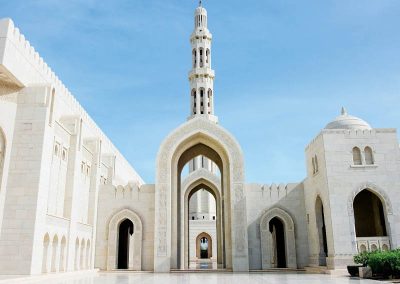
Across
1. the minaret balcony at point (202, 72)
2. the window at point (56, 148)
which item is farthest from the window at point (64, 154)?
the minaret balcony at point (202, 72)

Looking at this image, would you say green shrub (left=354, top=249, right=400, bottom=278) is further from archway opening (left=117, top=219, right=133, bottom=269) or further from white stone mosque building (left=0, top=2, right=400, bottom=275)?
archway opening (left=117, top=219, right=133, bottom=269)

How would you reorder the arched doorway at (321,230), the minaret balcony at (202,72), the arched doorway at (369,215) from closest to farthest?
the arched doorway at (321,230) < the arched doorway at (369,215) < the minaret balcony at (202,72)

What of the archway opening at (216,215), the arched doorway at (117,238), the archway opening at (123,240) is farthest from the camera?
the archway opening at (123,240)

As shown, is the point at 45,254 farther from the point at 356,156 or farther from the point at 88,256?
the point at 356,156

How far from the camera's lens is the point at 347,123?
60.5 ft

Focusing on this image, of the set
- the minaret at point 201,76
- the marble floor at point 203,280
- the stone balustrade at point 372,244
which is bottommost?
the marble floor at point 203,280

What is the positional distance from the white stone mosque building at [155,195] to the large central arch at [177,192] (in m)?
0.05

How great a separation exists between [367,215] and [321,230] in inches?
110

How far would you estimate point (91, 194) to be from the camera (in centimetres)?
2033

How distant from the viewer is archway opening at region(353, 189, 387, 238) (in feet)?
61.6

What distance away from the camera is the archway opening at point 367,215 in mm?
18766

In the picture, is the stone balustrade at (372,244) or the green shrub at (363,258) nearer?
the green shrub at (363,258)

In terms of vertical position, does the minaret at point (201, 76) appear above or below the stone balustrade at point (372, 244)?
above

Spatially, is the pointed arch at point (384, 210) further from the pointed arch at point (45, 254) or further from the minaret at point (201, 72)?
the minaret at point (201, 72)
